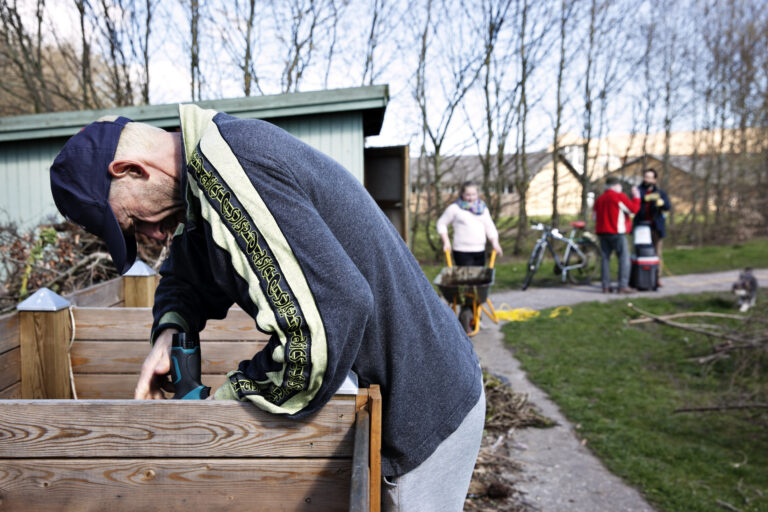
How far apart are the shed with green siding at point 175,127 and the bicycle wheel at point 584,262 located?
Answer: 686 centimetres

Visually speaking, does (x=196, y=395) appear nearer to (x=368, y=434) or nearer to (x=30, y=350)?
(x=368, y=434)

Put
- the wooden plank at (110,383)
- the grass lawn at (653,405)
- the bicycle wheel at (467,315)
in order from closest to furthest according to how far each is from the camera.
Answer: the wooden plank at (110,383), the grass lawn at (653,405), the bicycle wheel at (467,315)

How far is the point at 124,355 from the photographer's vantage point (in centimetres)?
280

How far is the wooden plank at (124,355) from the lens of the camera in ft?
9.17

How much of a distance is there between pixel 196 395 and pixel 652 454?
405cm

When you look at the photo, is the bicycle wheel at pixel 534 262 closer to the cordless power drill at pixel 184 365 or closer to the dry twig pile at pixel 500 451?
the dry twig pile at pixel 500 451

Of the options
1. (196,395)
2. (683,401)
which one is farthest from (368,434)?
(683,401)

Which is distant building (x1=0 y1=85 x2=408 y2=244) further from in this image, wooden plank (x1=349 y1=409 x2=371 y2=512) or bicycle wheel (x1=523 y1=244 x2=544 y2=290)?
bicycle wheel (x1=523 y1=244 x2=544 y2=290)

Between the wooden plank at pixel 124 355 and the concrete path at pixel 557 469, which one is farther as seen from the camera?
the concrete path at pixel 557 469

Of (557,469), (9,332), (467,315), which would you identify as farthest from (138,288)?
(467,315)

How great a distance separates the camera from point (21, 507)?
130cm

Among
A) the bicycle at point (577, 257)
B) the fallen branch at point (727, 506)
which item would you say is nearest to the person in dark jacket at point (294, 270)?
the fallen branch at point (727, 506)

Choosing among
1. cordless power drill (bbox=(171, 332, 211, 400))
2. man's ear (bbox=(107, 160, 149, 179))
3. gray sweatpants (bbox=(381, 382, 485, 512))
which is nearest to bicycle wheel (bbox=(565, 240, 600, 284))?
gray sweatpants (bbox=(381, 382, 485, 512))

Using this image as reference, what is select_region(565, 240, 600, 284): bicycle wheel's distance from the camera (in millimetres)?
12547
